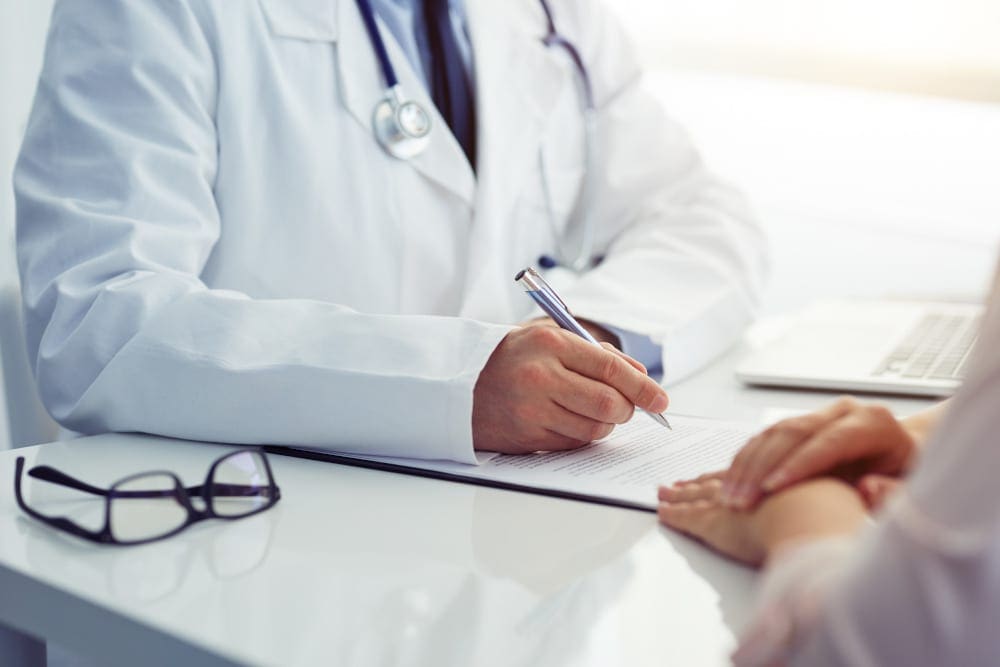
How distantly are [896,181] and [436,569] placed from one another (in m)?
1.55

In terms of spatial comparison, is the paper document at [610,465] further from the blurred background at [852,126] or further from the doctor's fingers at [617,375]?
the blurred background at [852,126]

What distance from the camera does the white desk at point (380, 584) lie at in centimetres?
52

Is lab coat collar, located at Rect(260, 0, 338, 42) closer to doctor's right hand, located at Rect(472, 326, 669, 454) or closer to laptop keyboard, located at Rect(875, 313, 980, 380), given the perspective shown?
doctor's right hand, located at Rect(472, 326, 669, 454)

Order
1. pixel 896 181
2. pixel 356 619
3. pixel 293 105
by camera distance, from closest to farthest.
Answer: pixel 356 619 < pixel 293 105 < pixel 896 181

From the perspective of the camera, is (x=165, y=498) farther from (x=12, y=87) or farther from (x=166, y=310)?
(x=12, y=87)

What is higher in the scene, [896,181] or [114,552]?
[114,552]

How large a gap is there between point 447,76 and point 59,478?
78 centimetres

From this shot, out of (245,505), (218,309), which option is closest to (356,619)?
(245,505)

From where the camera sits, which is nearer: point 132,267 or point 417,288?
point 132,267

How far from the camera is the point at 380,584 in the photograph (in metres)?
0.59

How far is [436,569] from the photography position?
61 cm

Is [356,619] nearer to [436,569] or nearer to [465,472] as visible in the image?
[436,569]

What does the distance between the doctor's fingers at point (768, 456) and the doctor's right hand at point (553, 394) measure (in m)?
0.21

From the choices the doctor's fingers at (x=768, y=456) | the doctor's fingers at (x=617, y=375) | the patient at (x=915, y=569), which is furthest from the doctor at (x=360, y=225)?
the patient at (x=915, y=569)
